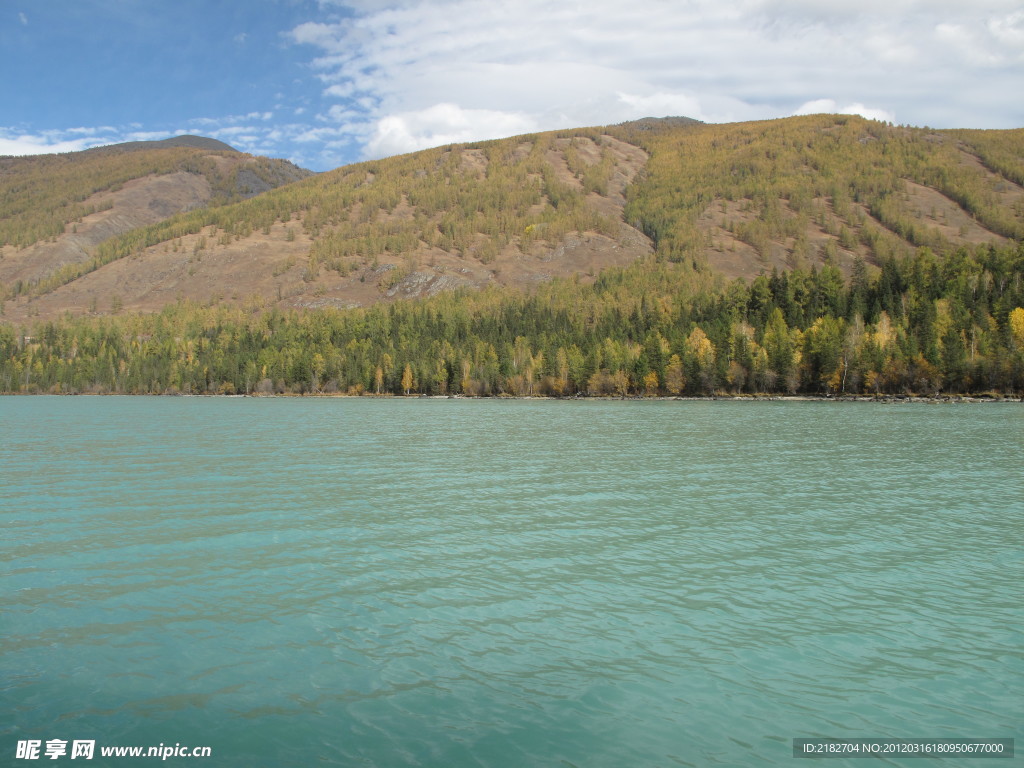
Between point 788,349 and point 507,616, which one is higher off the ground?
point 788,349

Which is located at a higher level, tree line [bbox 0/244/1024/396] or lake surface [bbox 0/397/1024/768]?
tree line [bbox 0/244/1024/396]

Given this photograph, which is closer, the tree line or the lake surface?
the lake surface

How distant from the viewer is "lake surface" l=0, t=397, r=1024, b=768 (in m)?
10.8

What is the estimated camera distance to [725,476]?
121 feet

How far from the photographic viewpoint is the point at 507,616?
15.5 m

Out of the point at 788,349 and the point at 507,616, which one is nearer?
the point at 507,616

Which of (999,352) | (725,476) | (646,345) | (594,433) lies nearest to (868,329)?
(999,352)

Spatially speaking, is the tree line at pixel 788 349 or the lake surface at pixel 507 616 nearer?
the lake surface at pixel 507 616

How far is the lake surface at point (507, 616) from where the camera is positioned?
10820mm

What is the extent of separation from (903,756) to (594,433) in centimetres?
5405

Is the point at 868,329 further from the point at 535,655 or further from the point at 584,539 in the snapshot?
the point at 535,655

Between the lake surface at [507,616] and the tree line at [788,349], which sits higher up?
the tree line at [788,349]

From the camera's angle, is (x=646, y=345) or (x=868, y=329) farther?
(x=646, y=345)

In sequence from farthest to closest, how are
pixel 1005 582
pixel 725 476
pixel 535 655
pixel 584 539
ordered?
pixel 725 476 < pixel 584 539 < pixel 1005 582 < pixel 535 655
